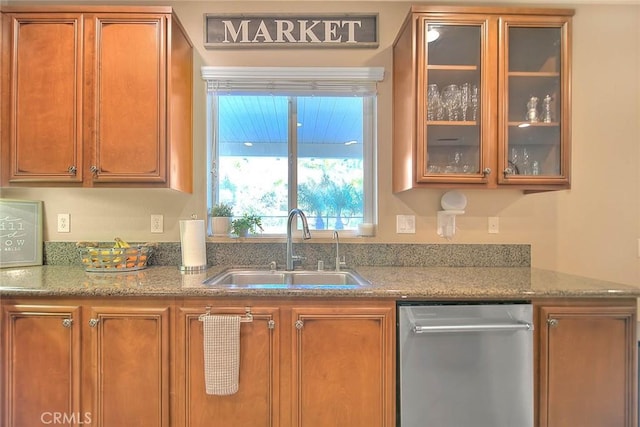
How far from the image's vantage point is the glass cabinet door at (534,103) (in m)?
1.69

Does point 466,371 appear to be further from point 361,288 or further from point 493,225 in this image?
point 493,225

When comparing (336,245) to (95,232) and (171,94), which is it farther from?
(95,232)

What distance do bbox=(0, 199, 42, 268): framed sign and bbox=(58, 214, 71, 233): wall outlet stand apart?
0.33 ft

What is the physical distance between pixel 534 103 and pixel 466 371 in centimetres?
145

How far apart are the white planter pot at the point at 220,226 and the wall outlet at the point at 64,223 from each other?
0.92m

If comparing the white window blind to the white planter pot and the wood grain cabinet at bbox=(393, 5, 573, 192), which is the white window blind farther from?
the white planter pot

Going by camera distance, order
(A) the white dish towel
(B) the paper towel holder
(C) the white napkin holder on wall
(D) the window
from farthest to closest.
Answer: (D) the window, (C) the white napkin holder on wall, (B) the paper towel holder, (A) the white dish towel

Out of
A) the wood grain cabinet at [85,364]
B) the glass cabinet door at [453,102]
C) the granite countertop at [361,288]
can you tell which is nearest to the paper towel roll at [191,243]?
the granite countertop at [361,288]

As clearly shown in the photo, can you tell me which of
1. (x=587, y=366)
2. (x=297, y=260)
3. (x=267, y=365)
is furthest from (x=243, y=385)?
(x=587, y=366)

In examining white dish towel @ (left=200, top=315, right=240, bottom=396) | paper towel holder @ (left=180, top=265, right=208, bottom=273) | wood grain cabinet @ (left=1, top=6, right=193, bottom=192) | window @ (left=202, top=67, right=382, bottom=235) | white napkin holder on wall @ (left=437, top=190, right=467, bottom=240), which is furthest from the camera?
window @ (left=202, top=67, right=382, bottom=235)

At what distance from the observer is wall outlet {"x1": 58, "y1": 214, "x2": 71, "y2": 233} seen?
6.51 feet

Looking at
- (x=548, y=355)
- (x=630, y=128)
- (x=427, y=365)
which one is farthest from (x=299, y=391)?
(x=630, y=128)

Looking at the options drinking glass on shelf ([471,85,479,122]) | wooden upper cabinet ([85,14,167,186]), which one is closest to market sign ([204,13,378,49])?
wooden upper cabinet ([85,14,167,186])

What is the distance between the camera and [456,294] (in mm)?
1338
